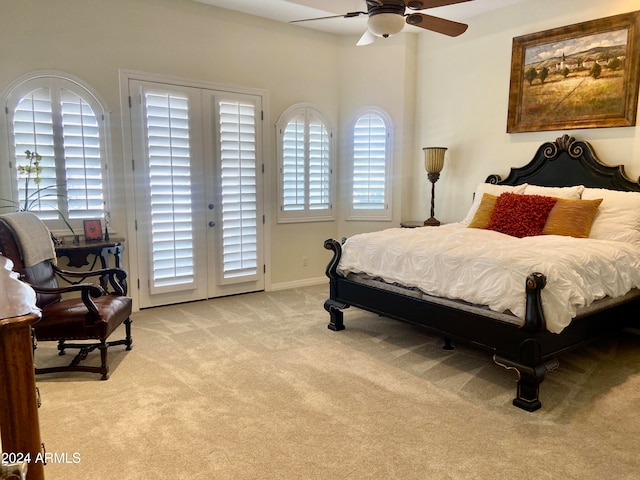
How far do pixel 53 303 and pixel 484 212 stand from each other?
3.83 m

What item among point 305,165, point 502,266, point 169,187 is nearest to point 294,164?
point 305,165

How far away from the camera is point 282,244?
18.6ft

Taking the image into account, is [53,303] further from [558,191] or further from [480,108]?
Answer: [480,108]

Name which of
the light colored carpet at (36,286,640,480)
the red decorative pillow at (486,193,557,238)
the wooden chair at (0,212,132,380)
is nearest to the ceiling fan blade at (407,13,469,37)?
the red decorative pillow at (486,193,557,238)

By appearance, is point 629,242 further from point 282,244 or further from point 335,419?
point 282,244

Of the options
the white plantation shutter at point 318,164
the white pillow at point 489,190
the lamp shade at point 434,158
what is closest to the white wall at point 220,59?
the white plantation shutter at point 318,164

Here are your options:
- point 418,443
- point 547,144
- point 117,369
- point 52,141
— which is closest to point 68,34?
point 52,141

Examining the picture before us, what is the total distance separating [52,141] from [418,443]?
3.99 metres

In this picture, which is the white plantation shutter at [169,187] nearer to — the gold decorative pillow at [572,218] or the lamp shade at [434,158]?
the lamp shade at [434,158]

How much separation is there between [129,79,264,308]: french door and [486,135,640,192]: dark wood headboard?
3027 mm

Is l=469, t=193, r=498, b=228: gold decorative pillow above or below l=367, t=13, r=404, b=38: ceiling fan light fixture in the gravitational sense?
below

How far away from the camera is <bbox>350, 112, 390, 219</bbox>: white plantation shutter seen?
19.1 feet

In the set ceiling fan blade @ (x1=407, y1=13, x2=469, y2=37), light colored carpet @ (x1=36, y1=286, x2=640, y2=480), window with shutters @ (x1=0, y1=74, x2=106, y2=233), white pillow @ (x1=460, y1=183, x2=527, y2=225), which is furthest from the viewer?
white pillow @ (x1=460, y1=183, x2=527, y2=225)

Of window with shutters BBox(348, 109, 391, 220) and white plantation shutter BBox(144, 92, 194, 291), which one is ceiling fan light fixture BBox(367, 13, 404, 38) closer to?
white plantation shutter BBox(144, 92, 194, 291)
